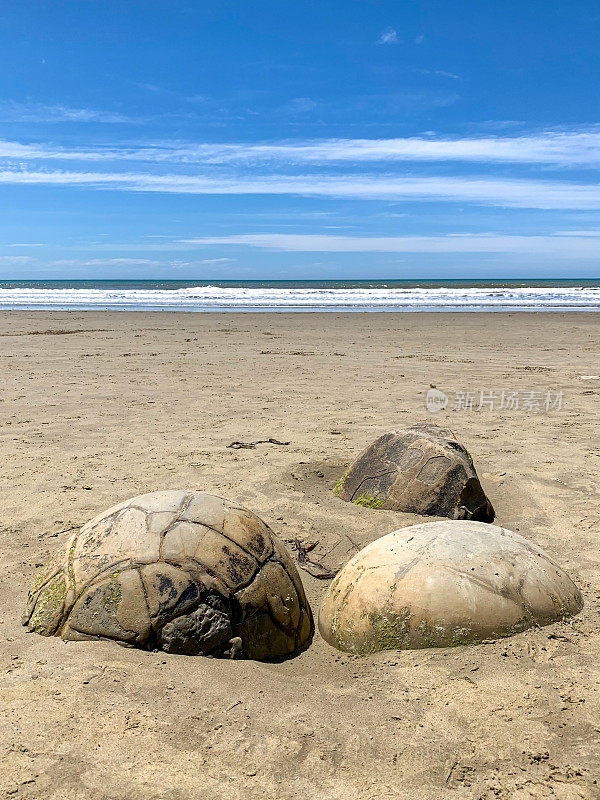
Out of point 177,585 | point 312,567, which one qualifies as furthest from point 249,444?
point 177,585

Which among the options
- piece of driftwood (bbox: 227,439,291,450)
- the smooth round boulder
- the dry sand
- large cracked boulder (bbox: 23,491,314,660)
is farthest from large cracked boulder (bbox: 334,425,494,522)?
large cracked boulder (bbox: 23,491,314,660)

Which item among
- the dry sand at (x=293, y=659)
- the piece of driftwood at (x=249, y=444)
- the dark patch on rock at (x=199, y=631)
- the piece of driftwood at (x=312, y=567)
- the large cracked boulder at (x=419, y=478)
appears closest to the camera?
the dry sand at (x=293, y=659)

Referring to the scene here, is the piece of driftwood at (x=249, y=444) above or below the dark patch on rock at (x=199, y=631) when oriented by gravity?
above

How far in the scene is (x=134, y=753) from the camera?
2127mm

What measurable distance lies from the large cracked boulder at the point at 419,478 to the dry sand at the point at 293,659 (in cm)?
14

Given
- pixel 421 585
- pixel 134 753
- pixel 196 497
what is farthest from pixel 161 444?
pixel 134 753

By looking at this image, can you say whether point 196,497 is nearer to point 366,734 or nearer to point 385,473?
point 366,734

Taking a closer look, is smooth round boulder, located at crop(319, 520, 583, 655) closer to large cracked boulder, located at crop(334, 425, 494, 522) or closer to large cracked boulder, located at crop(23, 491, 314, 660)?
large cracked boulder, located at crop(23, 491, 314, 660)

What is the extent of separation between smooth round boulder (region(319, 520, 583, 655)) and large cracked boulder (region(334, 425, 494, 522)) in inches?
47.6

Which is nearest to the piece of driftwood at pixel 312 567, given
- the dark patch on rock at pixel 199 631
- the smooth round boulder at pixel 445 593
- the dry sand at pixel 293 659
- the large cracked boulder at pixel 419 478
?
the dry sand at pixel 293 659

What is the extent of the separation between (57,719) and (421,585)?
150cm

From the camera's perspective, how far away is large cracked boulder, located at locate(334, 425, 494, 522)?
4.39m

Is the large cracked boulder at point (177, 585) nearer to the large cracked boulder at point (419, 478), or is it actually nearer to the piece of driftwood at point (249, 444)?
the large cracked boulder at point (419, 478)

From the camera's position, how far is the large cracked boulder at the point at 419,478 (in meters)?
4.39
